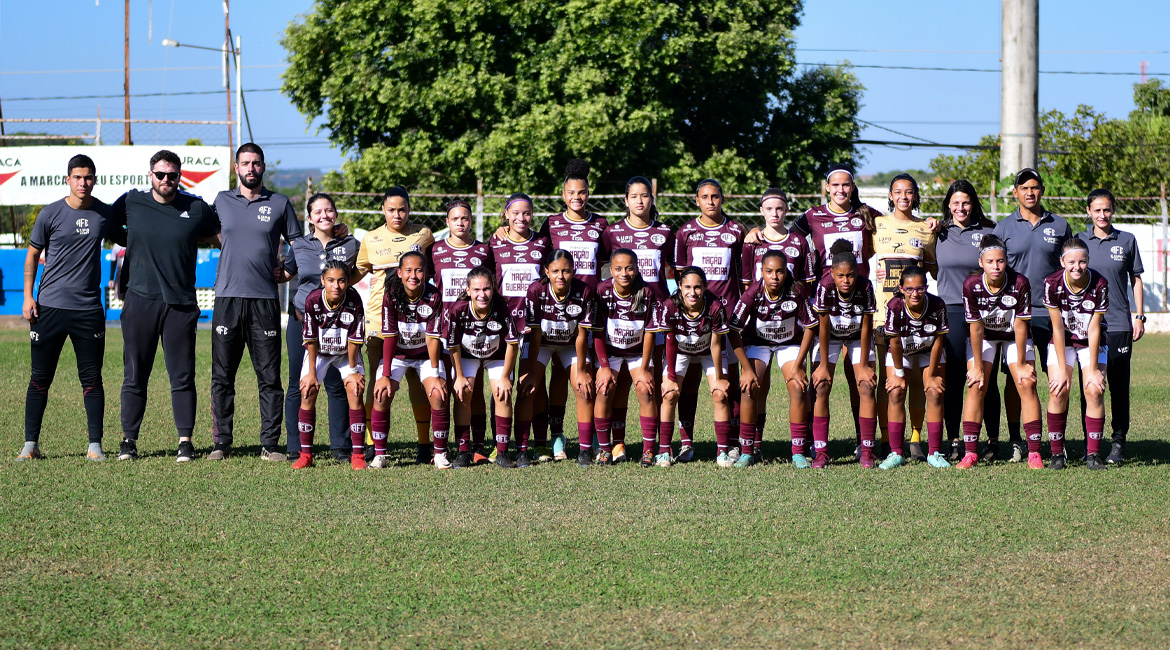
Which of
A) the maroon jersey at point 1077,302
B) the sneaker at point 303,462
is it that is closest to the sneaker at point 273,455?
the sneaker at point 303,462

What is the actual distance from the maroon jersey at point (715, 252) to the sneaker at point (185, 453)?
148 inches

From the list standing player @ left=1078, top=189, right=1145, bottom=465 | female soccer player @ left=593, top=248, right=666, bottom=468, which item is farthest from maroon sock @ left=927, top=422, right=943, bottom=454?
female soccer player @ left=593, top=248, right=666, bottom=468

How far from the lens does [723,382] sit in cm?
825

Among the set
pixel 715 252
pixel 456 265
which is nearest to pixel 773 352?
pixel 715 252

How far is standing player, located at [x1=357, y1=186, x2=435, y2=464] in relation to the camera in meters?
8.66

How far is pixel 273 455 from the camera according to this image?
28.4ft

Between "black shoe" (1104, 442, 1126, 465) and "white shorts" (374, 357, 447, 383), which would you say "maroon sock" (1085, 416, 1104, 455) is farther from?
"white shorts" (374, 357, 447, 383)

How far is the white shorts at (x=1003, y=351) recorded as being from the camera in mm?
8266

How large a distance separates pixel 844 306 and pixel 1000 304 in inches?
41.7

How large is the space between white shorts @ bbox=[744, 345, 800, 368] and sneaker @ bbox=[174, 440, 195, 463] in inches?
159

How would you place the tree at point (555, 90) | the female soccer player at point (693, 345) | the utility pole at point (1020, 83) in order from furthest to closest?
1. the tree at point (555, 90)
2. the utility pole at point (1020, 83)
3. the female soccer player at point (693, 345)

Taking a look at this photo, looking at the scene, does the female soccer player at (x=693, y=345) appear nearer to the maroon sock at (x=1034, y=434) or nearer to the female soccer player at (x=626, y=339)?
the female soccer player at (x=626, y=339)

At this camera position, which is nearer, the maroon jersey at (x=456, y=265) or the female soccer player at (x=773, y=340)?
the female soccer player at (x=773, y=340)

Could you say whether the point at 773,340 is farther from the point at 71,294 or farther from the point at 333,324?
the point at 71,294
